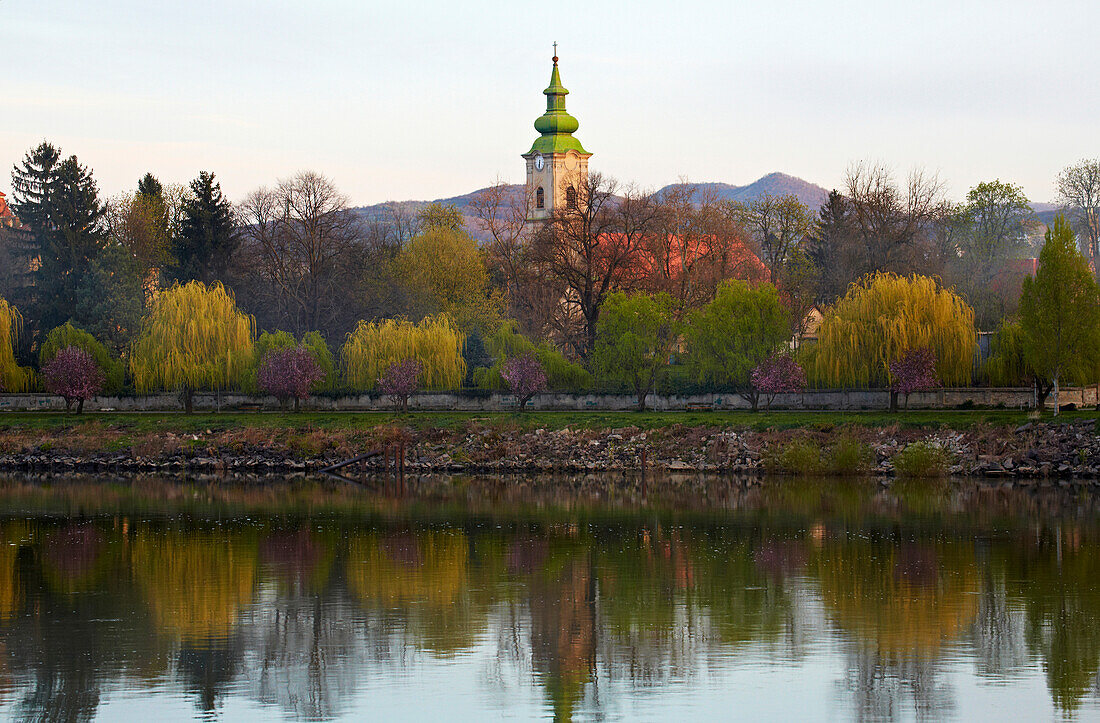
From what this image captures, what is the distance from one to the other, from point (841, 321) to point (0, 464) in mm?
31577

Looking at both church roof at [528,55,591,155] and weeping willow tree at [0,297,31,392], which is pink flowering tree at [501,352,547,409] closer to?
weeping willow tree at [0,297,31,392]

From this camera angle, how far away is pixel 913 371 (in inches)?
1763

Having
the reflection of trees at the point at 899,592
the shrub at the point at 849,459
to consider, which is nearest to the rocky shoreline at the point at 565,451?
the shrub at the point at 849,459

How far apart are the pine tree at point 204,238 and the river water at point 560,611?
1387 inches

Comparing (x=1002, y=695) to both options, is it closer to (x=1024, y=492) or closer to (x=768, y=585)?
(x=768, y=585)

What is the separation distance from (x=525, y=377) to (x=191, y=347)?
1452 centimetres

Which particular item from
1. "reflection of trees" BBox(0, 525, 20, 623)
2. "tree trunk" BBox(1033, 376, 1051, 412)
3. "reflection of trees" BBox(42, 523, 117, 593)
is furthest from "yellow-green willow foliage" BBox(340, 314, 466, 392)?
"reflection of trees" BBox(0, 525, 20, 623)

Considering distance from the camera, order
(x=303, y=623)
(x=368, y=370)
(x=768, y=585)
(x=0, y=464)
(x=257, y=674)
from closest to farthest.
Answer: (x=257, y=674) < (x=303, y=623) < (x=768, y=585) < (x=0, y=464) < (x=368, y=370)

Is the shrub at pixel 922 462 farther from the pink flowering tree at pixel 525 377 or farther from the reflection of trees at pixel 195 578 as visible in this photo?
the reflection of trees at pixel 195 578

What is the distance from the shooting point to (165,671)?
14.7 metres

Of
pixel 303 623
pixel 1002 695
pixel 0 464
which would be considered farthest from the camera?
pixel 0 464

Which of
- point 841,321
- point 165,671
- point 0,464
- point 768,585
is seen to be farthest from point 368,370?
point 165,671

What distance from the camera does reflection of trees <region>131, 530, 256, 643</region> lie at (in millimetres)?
17625

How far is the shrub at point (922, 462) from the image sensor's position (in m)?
37.4
